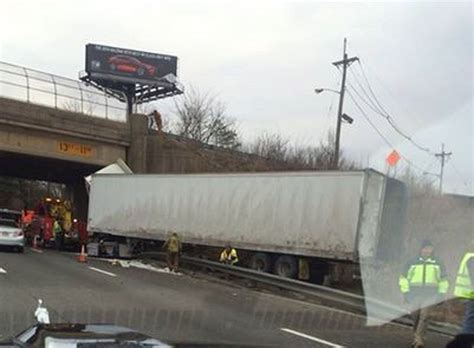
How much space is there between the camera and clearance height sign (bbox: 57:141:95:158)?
113 feet

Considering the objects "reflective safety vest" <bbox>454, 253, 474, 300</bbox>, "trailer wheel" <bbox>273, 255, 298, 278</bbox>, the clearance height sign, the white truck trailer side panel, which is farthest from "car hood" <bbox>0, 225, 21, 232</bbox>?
"reflective safety vest" <bbox>454, 253, 474, 300</bbox>

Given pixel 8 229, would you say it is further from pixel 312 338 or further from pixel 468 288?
pixel 468 288

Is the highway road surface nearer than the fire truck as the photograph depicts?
Yes

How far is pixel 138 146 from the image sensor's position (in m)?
36.6

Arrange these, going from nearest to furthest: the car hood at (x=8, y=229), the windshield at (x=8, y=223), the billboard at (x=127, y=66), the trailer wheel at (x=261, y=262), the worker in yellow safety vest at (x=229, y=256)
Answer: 1. the trailer wheel at (x=261, y=262)
2. the worker in yellow safety vest at (x=229, y=256)
3. the car hood at (x=8, y=229)
4. the windshield at (x=8, y=223)
5. the billboard at (x=127, y=66)

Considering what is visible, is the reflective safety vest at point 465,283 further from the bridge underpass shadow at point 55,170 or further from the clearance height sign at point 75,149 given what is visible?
the bridge underpass shadow at point 55,170

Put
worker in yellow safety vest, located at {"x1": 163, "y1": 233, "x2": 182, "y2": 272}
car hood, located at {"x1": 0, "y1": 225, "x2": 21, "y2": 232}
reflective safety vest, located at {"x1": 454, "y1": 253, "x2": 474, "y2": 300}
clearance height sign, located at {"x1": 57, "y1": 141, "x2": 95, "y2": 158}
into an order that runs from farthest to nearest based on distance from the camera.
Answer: clearance height sign, located at {"x1": 57, "y1": 141, "x2": 95, "y2": 158}
car hood, located at {"x1": 0, "y1": 225, "x2": 21, "y2": 232}
worker in yellow safety vest, located at {"x1": 163, "y1": 233, "x2": 182, "y2": 272}
reflective safety vest, located at {"x1": 454, "y1": 253, "x2": 474, "y2": 300}

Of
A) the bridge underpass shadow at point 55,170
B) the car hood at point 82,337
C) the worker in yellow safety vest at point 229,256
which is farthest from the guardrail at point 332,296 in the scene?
the bridge underpass shadow at point 55,170

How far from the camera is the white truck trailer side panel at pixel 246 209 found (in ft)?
65.2

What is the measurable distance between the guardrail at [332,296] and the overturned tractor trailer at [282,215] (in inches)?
66.2

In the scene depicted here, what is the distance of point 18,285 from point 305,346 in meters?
7.92

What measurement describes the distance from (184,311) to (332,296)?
4.07 m

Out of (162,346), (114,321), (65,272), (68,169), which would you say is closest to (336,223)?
(65,272)

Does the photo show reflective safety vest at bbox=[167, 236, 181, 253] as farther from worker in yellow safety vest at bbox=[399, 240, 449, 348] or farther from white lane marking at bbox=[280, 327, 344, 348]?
worker in yellow safety vest at bbox=[399, 240, 449, 348]
